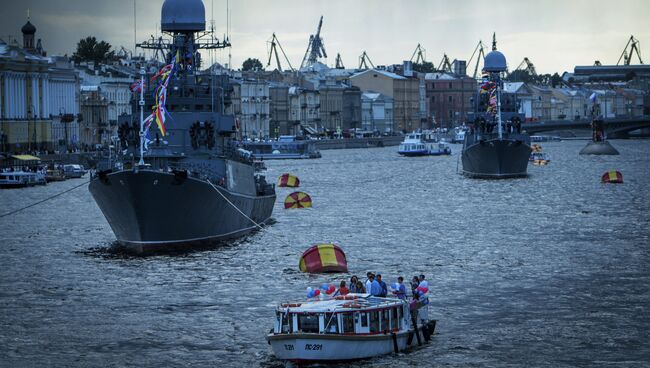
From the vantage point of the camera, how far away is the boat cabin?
37.8 m

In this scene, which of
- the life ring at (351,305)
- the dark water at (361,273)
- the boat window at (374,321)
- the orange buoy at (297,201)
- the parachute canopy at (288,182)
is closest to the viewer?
the life ring at (351,305)

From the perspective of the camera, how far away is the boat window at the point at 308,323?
37812 millimetres

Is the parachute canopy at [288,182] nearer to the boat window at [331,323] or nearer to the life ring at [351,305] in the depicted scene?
the life ring at [351,305]

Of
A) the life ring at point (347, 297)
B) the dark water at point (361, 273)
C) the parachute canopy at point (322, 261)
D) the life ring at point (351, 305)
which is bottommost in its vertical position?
the dark water at point (361, 273)

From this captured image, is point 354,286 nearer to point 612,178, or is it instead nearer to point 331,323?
point 331,323

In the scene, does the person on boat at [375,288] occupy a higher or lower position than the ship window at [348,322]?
higher

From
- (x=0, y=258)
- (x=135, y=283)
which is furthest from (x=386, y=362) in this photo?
(x=0, y=258)

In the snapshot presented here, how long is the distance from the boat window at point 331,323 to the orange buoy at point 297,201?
58.0 meters

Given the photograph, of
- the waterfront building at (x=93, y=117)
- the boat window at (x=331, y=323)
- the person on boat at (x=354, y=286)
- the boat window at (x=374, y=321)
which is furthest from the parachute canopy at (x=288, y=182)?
the boat window at (x=331, y=323)

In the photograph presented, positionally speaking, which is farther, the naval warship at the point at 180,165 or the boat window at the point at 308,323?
Answer: the naval warship at the point at 180,165

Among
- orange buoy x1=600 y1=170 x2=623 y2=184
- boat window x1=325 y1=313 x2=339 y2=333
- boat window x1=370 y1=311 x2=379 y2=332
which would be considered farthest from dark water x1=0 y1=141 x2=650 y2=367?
orange buoy x1=600 y1=170 x2=623 y2=184

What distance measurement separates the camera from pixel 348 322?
38.2 m

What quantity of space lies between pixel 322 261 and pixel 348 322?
1918cm

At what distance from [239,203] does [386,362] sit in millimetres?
32320
